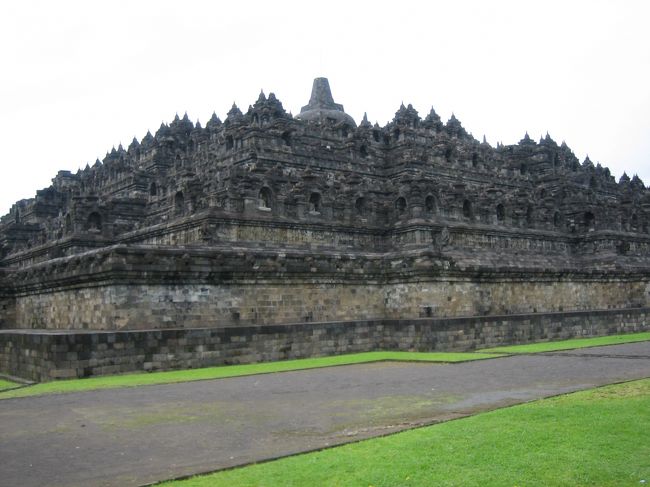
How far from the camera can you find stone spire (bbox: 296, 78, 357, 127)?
1967 inches

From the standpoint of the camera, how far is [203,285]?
22.8m

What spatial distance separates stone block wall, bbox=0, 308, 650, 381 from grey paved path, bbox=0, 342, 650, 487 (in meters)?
3.28

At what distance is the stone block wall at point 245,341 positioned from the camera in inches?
721

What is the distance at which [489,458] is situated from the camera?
8250 mm

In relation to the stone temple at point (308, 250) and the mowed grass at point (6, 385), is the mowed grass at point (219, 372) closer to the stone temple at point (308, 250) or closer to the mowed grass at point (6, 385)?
the stone temple at point (308, 250)

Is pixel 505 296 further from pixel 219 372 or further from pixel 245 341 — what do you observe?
pixel 219 372

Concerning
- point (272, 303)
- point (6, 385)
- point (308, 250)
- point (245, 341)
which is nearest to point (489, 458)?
point (245, 341)

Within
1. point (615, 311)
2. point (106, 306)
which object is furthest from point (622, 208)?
point (106, 306)

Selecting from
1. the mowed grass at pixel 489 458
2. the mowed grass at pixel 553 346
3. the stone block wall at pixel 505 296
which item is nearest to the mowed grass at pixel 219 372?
the mowed grass at pixel 553 346

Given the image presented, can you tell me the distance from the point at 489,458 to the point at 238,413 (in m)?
5.19

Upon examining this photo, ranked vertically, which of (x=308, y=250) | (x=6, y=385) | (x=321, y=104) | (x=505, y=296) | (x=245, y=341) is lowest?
(x=6, y=385)

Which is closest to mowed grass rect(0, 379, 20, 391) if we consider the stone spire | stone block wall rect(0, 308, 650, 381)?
stone block wall rect(0, 308, 650, 381)

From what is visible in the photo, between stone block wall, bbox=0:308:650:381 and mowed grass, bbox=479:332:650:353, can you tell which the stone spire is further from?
mowed grass, bbox=479:332:650:353

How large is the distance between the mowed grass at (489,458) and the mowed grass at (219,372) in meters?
9.01
